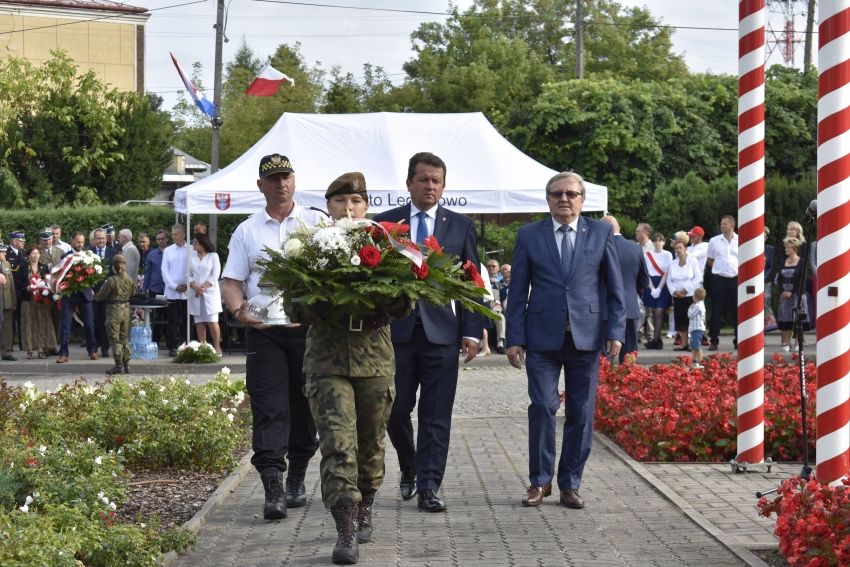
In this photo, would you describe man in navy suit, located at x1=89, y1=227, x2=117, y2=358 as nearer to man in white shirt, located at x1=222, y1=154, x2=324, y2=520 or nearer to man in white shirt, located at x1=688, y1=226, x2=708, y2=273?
man in white shirt, located at x1=688, y1=226, x2=708, y2=273

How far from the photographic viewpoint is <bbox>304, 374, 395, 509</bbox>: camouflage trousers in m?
6.70

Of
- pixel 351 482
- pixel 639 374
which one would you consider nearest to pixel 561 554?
pixel 351 482

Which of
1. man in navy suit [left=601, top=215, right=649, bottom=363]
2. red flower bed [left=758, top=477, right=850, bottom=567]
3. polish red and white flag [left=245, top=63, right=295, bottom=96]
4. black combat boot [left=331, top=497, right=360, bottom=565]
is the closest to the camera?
red flower bed [left=758, top=477, right=850, bottom=567]

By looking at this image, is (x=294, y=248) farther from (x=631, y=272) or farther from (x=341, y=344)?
(x=631, y=272)

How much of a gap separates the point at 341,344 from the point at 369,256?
0.57 m

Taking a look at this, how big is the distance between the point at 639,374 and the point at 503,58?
52.2 m

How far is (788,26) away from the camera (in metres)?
52.9

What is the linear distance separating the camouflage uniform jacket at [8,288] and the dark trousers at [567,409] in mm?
14839

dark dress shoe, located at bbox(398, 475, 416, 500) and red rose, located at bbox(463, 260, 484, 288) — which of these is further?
dark dress shoe, located at bbox(398, 475, 416, 500)

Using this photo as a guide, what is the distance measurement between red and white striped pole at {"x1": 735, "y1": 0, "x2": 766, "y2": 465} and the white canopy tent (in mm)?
11248

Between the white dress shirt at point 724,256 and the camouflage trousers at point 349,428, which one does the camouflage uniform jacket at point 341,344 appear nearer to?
the camouflage trousers at point 349,428

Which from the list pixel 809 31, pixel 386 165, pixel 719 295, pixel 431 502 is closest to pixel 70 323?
pixel 386 165

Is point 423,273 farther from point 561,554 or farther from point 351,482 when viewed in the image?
point 561,554

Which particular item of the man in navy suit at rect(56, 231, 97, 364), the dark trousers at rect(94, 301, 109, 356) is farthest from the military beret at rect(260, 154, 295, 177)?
the dark trousers at rect(94, 301, 109, 356)
